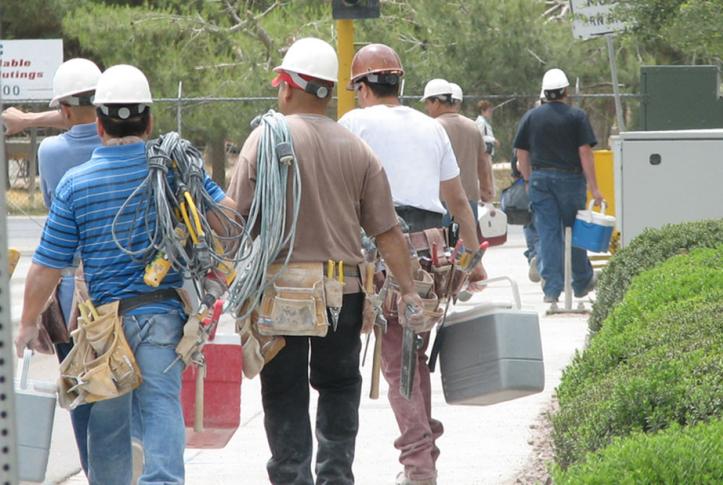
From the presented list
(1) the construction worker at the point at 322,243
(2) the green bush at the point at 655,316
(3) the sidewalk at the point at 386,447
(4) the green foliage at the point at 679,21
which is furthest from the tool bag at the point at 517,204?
(1) the construction worker at the point at 322,243

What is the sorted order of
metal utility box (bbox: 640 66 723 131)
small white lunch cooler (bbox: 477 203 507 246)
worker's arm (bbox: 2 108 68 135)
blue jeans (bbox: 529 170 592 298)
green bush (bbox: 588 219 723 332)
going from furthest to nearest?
metal utility box (bbox: 640 66 723 131) < small white lunch cooler (bbox: 477 203 507 246) < blue jeans (bbox: 529 170 592 298) < green bush (bbox: 588 219 723 332) < worker's arm (bbox: 2 108 68 135)

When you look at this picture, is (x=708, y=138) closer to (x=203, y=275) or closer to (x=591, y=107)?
(x=203, y=275)

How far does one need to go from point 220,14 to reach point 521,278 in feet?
47.0

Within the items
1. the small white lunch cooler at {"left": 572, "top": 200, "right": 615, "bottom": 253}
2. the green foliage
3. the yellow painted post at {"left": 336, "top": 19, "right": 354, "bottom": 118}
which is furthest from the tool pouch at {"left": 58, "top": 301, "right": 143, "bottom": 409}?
the small white lunch cooler at {"left": 572, "top": 200, "right": 615, "bottom": 253}

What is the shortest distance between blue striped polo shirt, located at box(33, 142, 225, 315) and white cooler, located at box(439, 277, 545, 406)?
158 centimetres

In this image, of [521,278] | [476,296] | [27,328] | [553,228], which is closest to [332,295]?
[27,328]

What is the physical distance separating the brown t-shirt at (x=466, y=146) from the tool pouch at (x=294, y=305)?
18.0 feet

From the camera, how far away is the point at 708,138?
10461 mm

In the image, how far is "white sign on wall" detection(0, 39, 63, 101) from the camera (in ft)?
75.5

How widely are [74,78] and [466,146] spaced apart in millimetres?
5289

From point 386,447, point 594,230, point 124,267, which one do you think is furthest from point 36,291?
point 594,230

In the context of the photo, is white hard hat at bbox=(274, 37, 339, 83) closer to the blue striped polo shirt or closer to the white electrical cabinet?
the blue striped polo shirt

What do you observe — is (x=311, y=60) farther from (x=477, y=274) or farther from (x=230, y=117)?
(x=230, y=117)

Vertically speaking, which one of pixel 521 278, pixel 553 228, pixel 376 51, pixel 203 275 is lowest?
pixel 521 278
